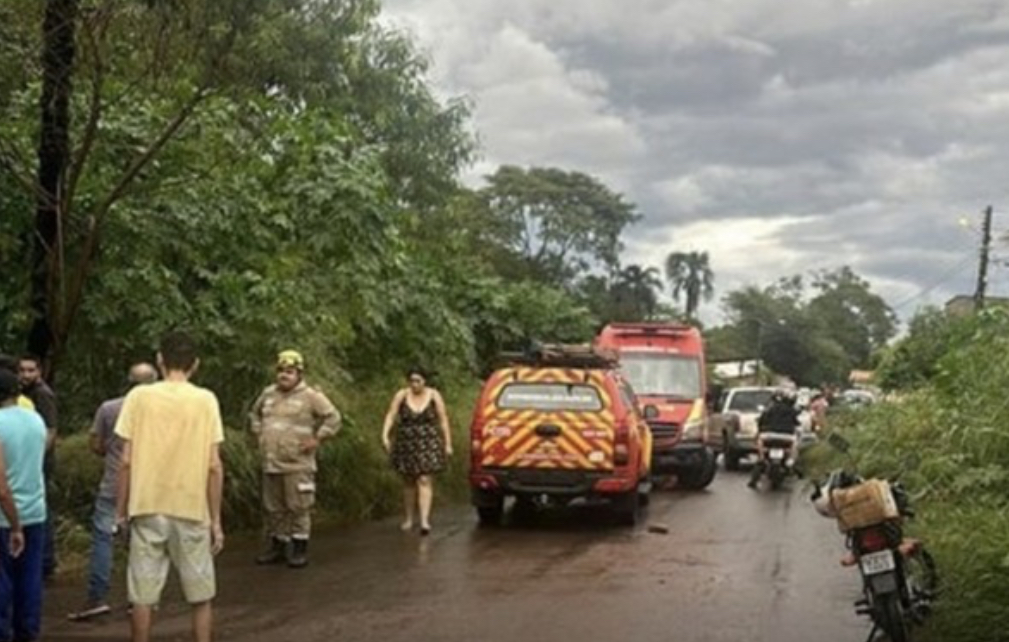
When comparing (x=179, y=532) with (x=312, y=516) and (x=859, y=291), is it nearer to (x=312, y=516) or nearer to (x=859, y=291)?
(x=312, y=516)

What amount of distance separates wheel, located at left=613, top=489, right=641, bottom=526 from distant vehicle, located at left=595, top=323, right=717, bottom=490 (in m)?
5.52

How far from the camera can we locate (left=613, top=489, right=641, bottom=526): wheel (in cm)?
1588

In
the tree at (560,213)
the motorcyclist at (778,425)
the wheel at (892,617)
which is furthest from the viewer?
A: the tree at (560,213)

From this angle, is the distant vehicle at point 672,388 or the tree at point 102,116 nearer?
the tree at point 102,116

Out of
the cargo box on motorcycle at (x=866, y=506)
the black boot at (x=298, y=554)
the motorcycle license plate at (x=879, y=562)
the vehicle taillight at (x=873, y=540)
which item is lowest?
the black boot at (x=298, y=554)

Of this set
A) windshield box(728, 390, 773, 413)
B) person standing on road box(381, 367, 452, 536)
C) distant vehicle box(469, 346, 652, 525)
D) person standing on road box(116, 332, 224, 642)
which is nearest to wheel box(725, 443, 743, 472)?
windshield box(728, 390, 773, 413)

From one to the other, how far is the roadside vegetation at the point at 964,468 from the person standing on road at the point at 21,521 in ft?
17.7

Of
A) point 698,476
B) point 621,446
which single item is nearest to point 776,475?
point 698,476

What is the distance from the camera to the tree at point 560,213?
7594 cm

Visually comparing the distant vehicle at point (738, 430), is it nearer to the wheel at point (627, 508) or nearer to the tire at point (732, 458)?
the tire at point (732, 458)

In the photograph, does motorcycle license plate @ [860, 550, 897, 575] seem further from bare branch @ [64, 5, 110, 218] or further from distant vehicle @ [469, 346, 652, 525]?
bare branch @ [64, 5, 110, 218]

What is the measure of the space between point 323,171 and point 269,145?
0.72 metres

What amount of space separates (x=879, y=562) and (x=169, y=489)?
4.33 metres

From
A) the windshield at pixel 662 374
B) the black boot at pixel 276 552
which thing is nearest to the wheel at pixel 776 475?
the windshield at pixel 662 374
